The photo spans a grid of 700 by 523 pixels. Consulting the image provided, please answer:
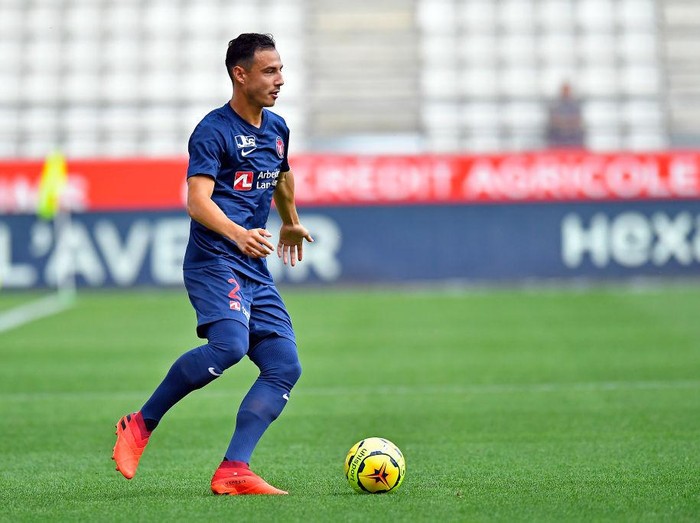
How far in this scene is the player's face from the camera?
18.7 ft

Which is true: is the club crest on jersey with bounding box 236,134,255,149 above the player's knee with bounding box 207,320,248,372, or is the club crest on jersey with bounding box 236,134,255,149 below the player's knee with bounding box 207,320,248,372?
above

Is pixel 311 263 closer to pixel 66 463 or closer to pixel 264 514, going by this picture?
pixel 66 463

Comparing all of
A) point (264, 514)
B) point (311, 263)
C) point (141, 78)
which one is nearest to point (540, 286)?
point (311, 263)

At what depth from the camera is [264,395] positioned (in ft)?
19.1

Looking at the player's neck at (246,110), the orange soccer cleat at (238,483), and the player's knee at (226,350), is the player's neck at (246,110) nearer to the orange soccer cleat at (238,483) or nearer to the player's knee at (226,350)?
the player's knee at (226,350)

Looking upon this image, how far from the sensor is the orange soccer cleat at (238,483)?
5.62 meters

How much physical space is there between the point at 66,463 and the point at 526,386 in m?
4.39

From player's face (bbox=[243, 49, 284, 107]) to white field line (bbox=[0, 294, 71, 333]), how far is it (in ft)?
32.6

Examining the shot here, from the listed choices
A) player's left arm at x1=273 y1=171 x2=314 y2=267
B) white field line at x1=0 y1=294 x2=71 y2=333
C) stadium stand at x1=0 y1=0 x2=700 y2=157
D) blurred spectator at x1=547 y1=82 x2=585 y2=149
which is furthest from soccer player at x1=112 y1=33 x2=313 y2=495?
stadium stand at x1=0 y1=0 x2=700 y2=157

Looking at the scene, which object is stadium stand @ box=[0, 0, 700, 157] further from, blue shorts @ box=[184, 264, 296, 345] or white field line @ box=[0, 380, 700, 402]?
blue shorts @ box=[184, 264, 296, 345]

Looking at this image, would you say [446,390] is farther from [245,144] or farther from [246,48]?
[246,48]

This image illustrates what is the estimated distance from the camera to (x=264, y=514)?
5.11 m

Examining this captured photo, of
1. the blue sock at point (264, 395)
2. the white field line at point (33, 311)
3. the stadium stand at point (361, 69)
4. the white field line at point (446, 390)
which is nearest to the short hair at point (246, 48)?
the blue sock at point (264, 395)

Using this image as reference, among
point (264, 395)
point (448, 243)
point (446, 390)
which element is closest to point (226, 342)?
point (264, 395)
